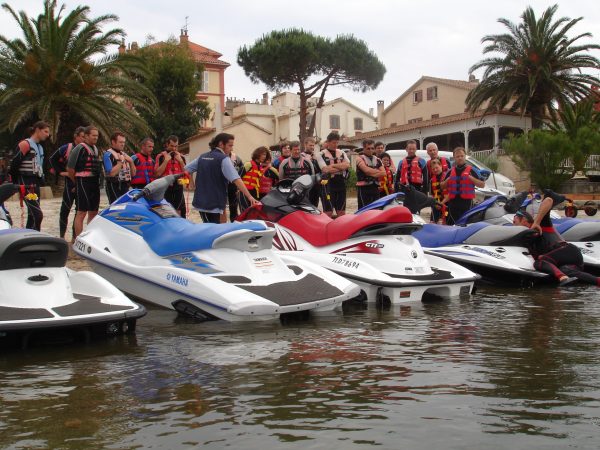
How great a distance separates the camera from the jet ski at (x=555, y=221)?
10016 millimetres

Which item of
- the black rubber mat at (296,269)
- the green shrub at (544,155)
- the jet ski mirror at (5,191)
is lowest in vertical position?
the black rubber mat at (296,269)

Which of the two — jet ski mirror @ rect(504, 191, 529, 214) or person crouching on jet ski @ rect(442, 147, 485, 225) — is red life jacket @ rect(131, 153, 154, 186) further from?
jet ski mirror @ rect(504, 191, 529, 214)

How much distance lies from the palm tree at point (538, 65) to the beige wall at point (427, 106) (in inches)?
564

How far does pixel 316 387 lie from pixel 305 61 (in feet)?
144

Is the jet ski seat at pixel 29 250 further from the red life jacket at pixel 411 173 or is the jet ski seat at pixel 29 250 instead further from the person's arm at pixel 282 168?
the red life jacket at pixel 411 173

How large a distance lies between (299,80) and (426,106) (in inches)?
441

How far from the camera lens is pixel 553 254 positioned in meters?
9.30

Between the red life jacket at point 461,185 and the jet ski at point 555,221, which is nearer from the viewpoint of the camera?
the jet ski at point 555,221

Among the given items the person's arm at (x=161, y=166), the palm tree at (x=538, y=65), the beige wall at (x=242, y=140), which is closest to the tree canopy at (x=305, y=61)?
the beige wall at (x=242, y=140)

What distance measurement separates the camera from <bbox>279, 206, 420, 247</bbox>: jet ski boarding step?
26.7 feet

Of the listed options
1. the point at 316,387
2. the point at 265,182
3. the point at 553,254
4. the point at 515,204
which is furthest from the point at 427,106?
the point at 316,387

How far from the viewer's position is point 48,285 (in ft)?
18.6

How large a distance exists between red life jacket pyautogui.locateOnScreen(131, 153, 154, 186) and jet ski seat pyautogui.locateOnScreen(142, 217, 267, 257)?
13.0 feet

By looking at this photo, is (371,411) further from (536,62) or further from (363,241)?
(536,62)
